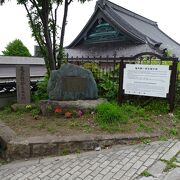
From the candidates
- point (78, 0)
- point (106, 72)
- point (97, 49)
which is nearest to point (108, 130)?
point (106, 72)

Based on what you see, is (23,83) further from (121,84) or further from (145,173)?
(145,173)

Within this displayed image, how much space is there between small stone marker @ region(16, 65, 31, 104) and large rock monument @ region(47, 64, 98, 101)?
3.72 feet

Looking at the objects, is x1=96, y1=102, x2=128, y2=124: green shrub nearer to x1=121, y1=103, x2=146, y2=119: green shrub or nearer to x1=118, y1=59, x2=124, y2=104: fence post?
x1=121, y1=103, x2=146, y2=119: green shrub

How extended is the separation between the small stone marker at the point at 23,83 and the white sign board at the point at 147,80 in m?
2.78

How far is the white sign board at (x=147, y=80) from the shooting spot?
5266mm

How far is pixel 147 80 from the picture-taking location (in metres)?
5.41

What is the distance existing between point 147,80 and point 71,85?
6.13 ft

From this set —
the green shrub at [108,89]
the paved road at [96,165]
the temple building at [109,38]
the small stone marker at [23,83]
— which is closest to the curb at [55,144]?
the paved road at [96,165]

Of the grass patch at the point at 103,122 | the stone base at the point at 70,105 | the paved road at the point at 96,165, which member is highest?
the stone base at the point at 70,105

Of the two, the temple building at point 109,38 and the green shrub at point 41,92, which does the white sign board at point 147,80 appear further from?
the temple building at point 109,38

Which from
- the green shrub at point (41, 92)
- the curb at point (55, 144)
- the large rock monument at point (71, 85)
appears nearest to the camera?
the curb at point (55, 144)

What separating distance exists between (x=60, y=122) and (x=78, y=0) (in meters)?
3.94

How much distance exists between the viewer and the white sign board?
527 cm

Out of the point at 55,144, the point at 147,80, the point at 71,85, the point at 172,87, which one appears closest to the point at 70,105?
the point at 71,85
